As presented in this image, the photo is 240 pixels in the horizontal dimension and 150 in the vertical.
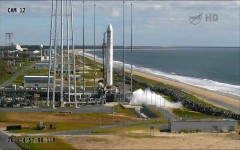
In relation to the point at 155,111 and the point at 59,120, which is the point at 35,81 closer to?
the point at 155,111

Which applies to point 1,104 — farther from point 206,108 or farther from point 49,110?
point 206,108

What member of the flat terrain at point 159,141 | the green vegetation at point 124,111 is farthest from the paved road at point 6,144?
the green vegetation at point 124,111

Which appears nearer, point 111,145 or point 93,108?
point 111,145

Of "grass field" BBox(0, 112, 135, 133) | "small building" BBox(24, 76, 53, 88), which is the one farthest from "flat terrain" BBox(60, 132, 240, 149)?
"small building" BBox(24, 76, 53, 88)

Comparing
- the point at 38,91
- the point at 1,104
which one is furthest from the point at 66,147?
the point at 38,91

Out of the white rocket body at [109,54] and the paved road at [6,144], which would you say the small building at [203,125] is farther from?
the white rocket body at [109,54]

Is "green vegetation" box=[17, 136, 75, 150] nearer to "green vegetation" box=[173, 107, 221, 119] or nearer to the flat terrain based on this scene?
the flat terrain
